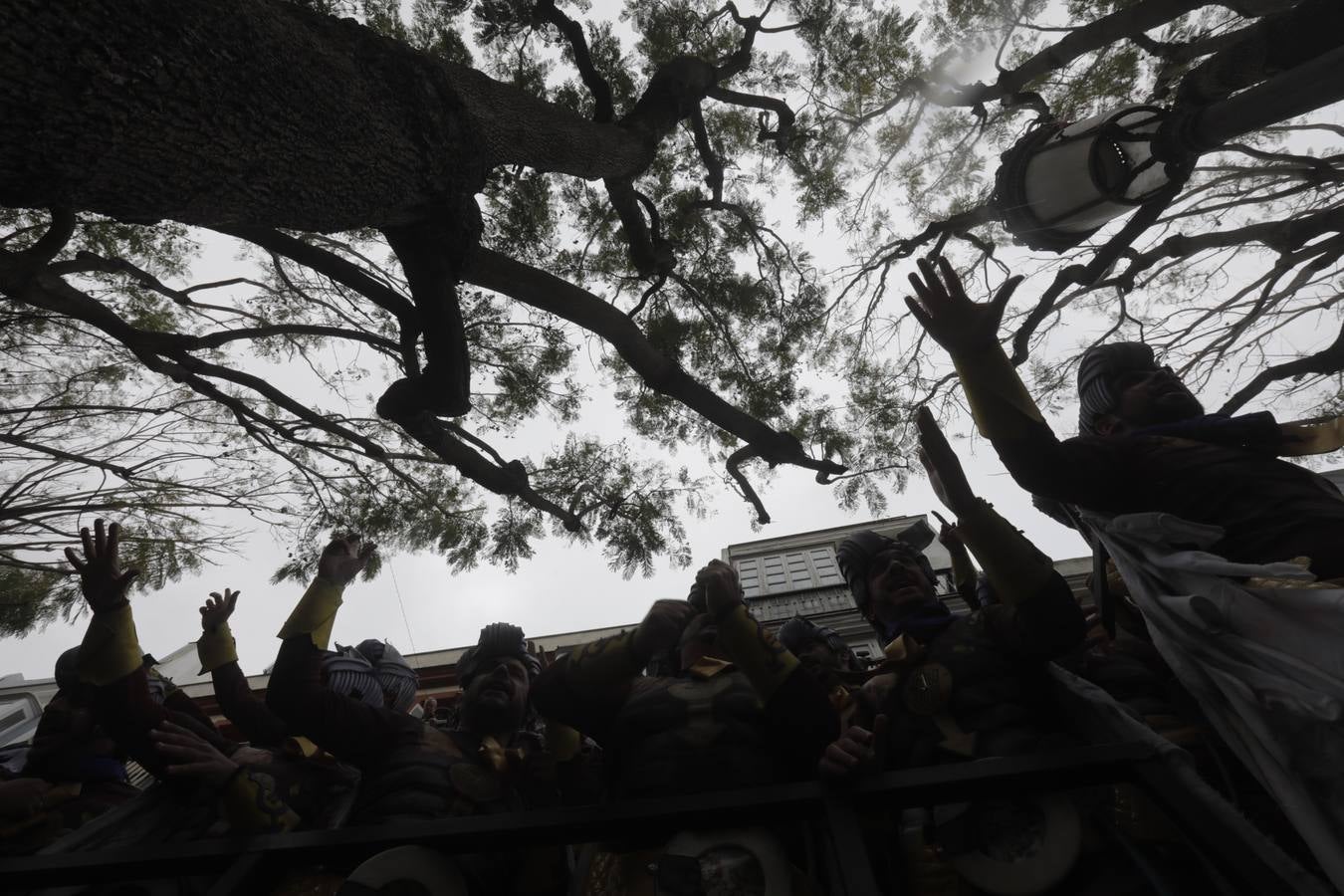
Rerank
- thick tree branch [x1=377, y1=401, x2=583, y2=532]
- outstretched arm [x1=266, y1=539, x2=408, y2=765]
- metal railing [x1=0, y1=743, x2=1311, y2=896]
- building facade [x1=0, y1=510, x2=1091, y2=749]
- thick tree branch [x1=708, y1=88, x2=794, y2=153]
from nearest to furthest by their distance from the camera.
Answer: metal railing [x1=0, y1=743, x2=1311, y2=896]
outstretched arm [x1=266, y1=539, x2=408, y2=765]
thick tree branch [x1=377, y1=401, x2=583, y2=532]
thick tree branch [x1=708, y1=88, x2=794, y2=153]
building facade [x1=0, y1=510, x2=1091, y2=749]

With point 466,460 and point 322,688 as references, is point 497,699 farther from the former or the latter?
point 466,460

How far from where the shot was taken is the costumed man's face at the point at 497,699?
3.12 meters

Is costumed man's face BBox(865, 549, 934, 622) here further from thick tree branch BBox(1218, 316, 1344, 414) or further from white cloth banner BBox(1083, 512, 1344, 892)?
thick tree branch BBox(1218, 316, 1344, 414)

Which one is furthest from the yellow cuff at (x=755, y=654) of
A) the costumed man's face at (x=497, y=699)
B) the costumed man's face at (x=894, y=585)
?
the costumed man's face at (x=497, y=699)

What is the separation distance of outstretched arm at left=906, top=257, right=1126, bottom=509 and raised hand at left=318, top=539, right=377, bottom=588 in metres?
2.82

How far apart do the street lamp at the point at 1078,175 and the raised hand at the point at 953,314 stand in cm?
58

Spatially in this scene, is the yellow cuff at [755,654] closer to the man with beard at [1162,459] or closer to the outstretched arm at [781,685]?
the outstretched arm at [781,685]

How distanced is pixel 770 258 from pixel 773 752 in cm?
569

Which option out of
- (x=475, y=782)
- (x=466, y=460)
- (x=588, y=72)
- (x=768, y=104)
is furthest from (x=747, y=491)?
(x=768, y=104)

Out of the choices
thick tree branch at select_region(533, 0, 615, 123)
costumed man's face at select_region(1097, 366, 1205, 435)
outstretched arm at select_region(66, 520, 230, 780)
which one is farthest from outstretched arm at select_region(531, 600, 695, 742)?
thick tree branch at select_region(533, 0, 615, 123)

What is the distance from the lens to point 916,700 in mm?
2299

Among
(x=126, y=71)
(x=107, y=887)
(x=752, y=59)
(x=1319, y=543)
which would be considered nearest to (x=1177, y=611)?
(x=1319, y=543)

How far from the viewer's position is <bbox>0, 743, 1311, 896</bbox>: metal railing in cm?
155

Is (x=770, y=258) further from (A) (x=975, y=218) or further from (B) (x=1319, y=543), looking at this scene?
(B) (x=1319, y=543)
